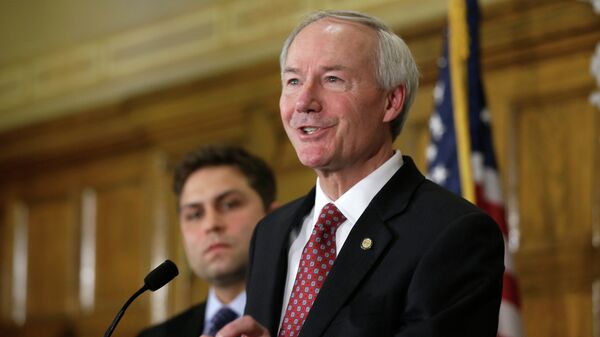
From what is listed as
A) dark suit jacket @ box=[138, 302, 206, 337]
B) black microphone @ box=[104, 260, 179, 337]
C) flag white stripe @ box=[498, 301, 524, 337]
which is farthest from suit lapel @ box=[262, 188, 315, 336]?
flag white stripe @ box=[498, 301, 524, 337]

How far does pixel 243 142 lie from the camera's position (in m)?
7.42

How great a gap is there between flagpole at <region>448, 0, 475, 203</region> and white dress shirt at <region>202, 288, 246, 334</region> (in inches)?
47.3

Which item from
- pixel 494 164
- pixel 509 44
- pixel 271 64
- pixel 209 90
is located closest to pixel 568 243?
pixel 494 164

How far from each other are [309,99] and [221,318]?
1985 millimetres

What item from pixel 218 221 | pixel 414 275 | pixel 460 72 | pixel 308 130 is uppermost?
Answer: pixel 460 72

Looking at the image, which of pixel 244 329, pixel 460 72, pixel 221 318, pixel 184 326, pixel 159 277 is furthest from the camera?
pixel 460 72

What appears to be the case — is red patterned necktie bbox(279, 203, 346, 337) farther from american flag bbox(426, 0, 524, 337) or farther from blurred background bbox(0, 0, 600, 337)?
blurred background bbox(0, 0, 600, 337)

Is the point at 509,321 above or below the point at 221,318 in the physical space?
below

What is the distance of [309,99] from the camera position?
2643mm

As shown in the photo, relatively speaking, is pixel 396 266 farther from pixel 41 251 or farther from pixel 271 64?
pixel 41 251

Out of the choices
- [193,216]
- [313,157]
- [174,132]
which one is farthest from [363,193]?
[174,132]

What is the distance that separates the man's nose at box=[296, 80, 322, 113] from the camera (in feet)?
8.66

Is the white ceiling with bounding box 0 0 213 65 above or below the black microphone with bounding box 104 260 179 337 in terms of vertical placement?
above

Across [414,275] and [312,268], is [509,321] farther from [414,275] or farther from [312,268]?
[414,275]
